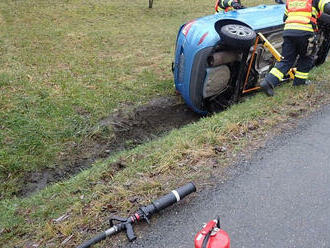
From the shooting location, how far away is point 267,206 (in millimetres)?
2830

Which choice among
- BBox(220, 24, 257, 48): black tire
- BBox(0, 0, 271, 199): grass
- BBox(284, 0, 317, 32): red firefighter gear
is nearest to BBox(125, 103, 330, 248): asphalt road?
BBox(220, 24, 257, 48): black tire

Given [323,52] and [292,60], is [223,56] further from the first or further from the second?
[323,52]

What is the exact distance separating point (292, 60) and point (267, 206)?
10.0 ft

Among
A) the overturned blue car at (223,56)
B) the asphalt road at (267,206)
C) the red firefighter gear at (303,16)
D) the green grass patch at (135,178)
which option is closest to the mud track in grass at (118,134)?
the green grass patch at (135,178)

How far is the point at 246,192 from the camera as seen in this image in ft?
9.79

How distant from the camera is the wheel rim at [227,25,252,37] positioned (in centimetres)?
461

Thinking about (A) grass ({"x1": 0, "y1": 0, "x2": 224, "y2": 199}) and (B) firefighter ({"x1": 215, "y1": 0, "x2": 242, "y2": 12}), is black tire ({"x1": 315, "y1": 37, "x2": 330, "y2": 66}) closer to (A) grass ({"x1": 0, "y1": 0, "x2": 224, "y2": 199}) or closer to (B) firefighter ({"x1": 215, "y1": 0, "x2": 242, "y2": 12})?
(B) firefighter ({"x1": 215, "y1": 0, "x2": 242, "y2": 12})

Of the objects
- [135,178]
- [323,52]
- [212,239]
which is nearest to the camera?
[212,239]

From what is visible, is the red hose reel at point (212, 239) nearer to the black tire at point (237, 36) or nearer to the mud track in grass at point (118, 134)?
the mud track in grass at point (118, 134)

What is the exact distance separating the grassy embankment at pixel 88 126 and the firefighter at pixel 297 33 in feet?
0.82

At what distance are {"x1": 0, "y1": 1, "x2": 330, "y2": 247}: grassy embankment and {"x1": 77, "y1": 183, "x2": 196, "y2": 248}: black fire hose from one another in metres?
0.16

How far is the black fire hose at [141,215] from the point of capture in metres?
2.48

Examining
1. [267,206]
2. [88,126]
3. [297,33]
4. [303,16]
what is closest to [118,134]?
[88,126]

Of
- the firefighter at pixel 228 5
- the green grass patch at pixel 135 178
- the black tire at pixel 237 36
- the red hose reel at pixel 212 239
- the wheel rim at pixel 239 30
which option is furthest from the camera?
the firefighter at pixel 228 5
